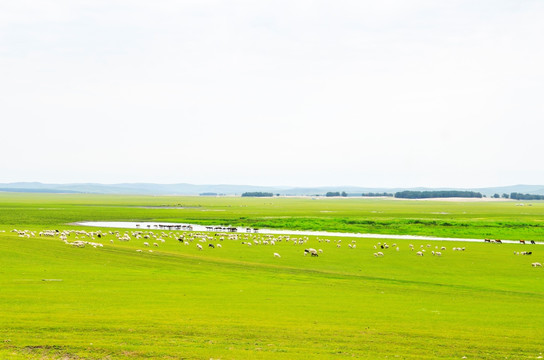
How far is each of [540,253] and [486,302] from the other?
24.7m

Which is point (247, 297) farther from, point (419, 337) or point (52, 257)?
point (52, 257)

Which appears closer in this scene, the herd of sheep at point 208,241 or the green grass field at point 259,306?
the green grass field at point 259,306

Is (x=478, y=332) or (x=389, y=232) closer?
(x=478, y=332)

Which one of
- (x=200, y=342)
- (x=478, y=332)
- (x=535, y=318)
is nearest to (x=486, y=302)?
(x=535, y=318)

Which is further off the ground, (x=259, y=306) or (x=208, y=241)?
(x=259, y=306)

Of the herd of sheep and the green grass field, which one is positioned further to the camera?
the herd of sheep

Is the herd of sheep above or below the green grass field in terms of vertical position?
below

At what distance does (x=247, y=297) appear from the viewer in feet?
62.3

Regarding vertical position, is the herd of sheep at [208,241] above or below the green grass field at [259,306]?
below

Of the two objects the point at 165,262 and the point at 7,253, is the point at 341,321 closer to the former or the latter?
the point at 165,262

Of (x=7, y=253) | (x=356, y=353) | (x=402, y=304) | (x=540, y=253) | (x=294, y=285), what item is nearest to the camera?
(x=356, y=353)

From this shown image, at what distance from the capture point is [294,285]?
74.5 ft

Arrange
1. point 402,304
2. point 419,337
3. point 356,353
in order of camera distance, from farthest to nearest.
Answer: point 402,304
point 419,337
point 356,353

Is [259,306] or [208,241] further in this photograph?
[208,241]
